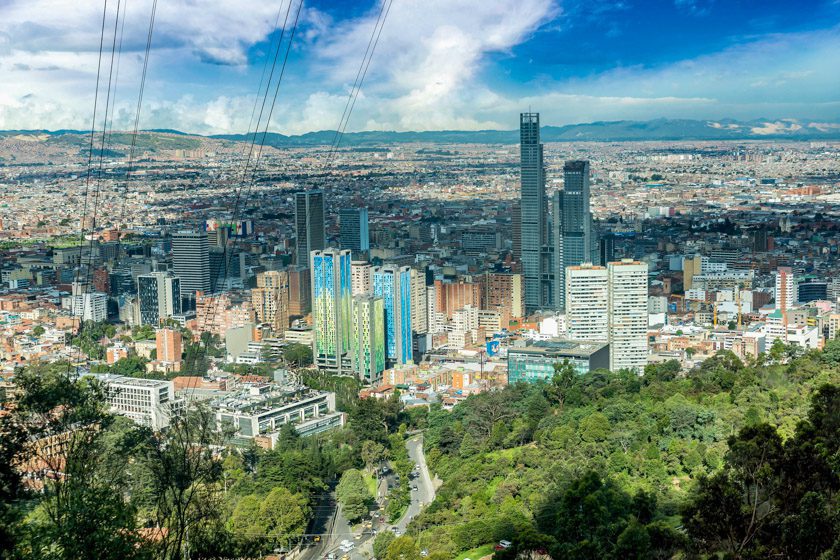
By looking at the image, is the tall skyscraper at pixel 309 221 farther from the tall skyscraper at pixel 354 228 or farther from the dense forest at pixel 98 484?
the dense forest at pixel 98 484

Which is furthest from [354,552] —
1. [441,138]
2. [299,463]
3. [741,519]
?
[441,138]

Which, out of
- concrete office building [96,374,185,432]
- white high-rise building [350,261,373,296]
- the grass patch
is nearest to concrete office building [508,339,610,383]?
white high-rise building [350,261,373,296]

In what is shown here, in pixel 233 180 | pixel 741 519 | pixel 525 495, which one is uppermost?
pixel 233 180

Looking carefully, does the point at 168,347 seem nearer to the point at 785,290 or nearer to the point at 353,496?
the point at 353,496

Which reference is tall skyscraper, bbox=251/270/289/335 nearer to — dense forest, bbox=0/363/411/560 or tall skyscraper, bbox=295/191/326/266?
tall skyscraper, bbox=295/191/326/266

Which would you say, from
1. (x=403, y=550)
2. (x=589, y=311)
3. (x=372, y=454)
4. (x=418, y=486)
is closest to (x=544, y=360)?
(x=589, y=311)

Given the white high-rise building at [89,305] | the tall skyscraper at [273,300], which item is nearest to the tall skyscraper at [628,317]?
the tall skyscraper at [273,300]

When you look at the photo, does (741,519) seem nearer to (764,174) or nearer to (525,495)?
(525,495)
